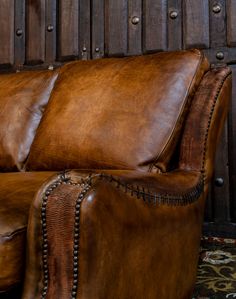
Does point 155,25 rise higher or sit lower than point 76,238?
higher

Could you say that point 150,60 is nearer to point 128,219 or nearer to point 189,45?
point 128,219

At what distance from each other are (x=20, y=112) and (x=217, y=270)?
0.89 metres

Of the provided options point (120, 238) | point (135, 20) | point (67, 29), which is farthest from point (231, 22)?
point (120, 238)

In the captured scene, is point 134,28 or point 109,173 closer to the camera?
point 109,173

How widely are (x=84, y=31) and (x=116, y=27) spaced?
0.19 metres

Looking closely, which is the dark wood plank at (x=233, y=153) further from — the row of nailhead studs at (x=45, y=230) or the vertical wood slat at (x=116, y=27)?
the row of nailhead studs at (x=45, y=230)

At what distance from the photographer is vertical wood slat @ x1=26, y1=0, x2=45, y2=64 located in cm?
230

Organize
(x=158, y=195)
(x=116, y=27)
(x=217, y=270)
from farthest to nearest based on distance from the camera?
(x=116, y=27) → (x=217, y=270) → (x=158, y=195)

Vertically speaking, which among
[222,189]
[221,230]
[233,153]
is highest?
[233,153]

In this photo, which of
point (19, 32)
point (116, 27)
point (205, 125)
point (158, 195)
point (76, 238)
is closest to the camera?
point (76, 238)

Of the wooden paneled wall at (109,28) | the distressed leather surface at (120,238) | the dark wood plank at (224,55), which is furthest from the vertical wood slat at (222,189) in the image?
the distressed leather surface at (120,238)

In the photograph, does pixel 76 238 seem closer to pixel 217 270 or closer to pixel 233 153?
pixel 217 270

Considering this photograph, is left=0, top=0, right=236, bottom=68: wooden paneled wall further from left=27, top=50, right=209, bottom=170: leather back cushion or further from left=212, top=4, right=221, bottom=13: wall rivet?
left=27, top=50, right=209, bottom=170: leather back cushion

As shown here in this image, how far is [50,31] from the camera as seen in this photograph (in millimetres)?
2279
